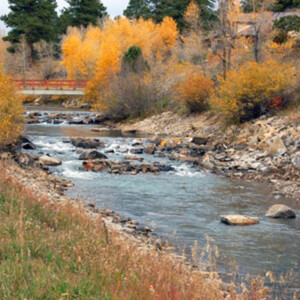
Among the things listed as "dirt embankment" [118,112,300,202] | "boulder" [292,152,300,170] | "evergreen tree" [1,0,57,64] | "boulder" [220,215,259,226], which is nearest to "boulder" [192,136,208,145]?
"dirt embankment" [118,112,300,202]

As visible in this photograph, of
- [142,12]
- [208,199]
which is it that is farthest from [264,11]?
[142,12]

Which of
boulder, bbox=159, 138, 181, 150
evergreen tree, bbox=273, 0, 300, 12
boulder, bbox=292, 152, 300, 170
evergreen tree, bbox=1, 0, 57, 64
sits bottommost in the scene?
boulder, bbox=159, 138, 181, 150

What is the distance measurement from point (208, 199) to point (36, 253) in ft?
35.7

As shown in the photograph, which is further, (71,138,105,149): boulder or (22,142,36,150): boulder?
(71,138,105,149): boulder

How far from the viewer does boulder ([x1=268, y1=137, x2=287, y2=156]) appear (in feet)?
71.8

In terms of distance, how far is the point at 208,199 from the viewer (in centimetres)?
1584

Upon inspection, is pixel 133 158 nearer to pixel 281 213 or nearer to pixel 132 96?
pixel 281 213

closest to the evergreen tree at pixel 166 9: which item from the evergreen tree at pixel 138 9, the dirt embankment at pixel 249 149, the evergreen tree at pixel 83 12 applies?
the evergreen tree at pixel 138 9

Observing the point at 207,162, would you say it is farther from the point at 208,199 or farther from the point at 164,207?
the point at 164,207

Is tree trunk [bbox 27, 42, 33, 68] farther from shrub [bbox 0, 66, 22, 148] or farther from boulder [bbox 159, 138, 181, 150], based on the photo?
shrub [bbox 0, 66, 22, 148]

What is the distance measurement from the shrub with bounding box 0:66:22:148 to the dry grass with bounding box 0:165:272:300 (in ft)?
49.5

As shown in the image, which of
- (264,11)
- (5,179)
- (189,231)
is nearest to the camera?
(5,179)

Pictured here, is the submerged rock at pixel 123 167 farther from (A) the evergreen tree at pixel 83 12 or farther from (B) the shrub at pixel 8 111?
(A) the evergreen tree at pixel 83 12

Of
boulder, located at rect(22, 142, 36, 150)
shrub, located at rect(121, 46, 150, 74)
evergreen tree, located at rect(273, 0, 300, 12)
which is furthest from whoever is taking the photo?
shrub, located at rect(121, 46, 150, 74)
